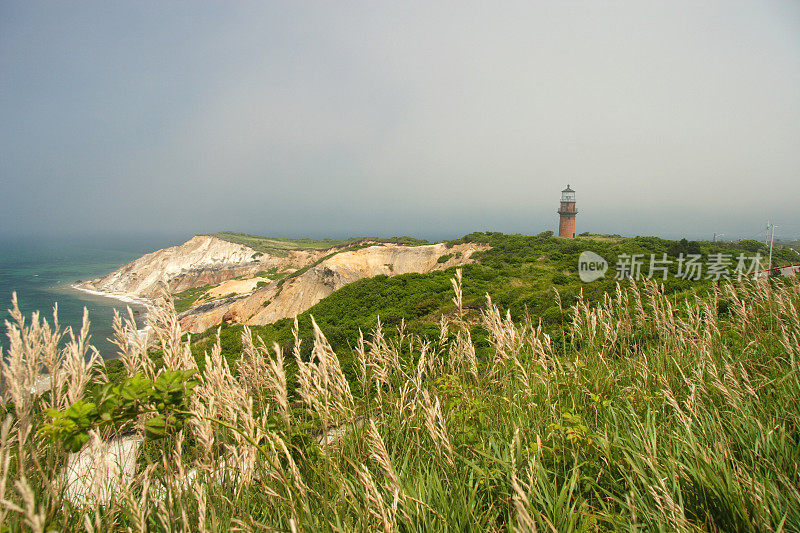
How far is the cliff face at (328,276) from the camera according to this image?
2786 centimetres

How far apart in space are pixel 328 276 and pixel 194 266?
59.0 m

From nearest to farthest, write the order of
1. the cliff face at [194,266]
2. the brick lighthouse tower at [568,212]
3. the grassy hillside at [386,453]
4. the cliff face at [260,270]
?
the grassy hillside at [386,453], the cliff face at [260,270], the brick lighthouse tower at [568,212], the cliff face at [194,266]

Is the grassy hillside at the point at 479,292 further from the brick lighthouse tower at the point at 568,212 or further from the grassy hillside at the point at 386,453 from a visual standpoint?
the brick lighthouse tower at the point at 568,212

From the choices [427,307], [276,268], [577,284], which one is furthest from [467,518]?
[276,268]

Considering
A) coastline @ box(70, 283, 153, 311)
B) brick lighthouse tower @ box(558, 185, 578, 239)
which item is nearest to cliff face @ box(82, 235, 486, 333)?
coastline @ box(70, 283, 153, 311)

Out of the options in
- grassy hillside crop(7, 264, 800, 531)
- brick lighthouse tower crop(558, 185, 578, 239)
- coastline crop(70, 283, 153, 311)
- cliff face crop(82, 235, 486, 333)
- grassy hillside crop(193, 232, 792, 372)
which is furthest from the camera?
coastline crop(70, 283, 153, 311)

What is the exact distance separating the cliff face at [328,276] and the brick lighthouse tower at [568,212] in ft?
90.9

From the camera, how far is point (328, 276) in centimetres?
2855

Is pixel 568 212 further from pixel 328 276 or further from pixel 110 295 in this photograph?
pixel 110 295

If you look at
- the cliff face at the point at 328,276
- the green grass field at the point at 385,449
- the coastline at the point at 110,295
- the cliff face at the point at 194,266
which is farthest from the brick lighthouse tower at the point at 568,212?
the coastline at the point at 110,295

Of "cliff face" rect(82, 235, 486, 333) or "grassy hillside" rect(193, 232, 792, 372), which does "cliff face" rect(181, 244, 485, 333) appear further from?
"grassy hillside" rect(193, 232, 792, 372)

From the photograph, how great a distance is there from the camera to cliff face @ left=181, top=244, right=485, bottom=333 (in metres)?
27.9

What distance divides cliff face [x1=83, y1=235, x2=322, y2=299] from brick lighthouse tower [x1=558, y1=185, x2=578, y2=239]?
41.6 meters

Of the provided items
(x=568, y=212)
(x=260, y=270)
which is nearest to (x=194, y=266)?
(x=260, y=270)
